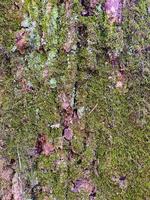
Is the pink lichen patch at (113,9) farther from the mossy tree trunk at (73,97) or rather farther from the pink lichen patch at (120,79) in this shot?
the pink lichen patch at (120,79)

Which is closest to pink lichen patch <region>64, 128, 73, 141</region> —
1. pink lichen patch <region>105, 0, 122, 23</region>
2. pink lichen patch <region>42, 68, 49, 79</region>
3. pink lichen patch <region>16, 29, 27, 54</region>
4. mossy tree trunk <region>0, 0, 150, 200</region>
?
mossy tree trunk <region>0, 0, 150, 200</region>

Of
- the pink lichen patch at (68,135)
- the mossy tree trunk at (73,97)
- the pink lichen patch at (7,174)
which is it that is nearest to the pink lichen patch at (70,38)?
the mossy tree trunk at (73,97)

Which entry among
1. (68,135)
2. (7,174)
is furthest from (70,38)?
(7,174)

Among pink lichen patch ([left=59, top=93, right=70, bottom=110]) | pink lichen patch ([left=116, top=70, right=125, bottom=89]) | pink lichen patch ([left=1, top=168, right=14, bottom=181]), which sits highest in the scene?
pink lichen patch ([left=116, top=70, right=125, bottom=89])

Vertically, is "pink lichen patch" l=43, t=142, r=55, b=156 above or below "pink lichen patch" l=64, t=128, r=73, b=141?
below

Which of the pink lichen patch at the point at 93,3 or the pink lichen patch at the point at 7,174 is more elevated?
the pink lichen patch at the point at 93,3

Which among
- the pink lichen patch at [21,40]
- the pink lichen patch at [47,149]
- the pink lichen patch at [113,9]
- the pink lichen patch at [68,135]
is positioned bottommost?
the pink lichen patch at [47,149]

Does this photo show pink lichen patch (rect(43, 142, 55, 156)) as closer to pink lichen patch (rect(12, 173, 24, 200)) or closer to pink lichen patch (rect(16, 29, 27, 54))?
pink lichen patch (rect(12, 173, 24, 200))

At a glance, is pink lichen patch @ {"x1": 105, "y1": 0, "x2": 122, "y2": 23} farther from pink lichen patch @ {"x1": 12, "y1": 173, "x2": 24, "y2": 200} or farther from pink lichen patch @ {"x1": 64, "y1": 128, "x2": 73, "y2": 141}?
pink lichen patch @ {"x1": 12, "y1": 173, "x2": 24, "y2": 200}
